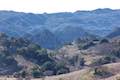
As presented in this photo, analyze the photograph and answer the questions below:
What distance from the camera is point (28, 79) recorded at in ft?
169

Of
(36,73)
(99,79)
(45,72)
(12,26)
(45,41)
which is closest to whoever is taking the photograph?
(99,79)

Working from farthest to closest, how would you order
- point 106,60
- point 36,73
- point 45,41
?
point 45,41, point 106,60, point 36,73

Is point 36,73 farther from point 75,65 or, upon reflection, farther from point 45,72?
point 75,65

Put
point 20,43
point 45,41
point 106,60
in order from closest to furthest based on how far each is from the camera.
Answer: point 106,60, point 20,43, point 45,41

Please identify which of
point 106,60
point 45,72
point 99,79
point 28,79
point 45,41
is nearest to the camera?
point 99,79

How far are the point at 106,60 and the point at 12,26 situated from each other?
122981 mm

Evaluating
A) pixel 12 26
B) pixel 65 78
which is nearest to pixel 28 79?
pixel 65 78

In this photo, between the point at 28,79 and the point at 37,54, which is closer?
the point at 28,79

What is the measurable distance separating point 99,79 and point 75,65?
23395mm

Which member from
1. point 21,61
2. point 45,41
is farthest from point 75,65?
point 45,41

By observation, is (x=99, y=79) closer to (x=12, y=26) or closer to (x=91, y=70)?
(x=91, y=70)

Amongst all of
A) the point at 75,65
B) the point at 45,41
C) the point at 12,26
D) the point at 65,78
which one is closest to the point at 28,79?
the point at 65,78

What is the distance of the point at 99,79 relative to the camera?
1855 inches

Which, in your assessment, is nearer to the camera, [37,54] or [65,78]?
[65,78]
